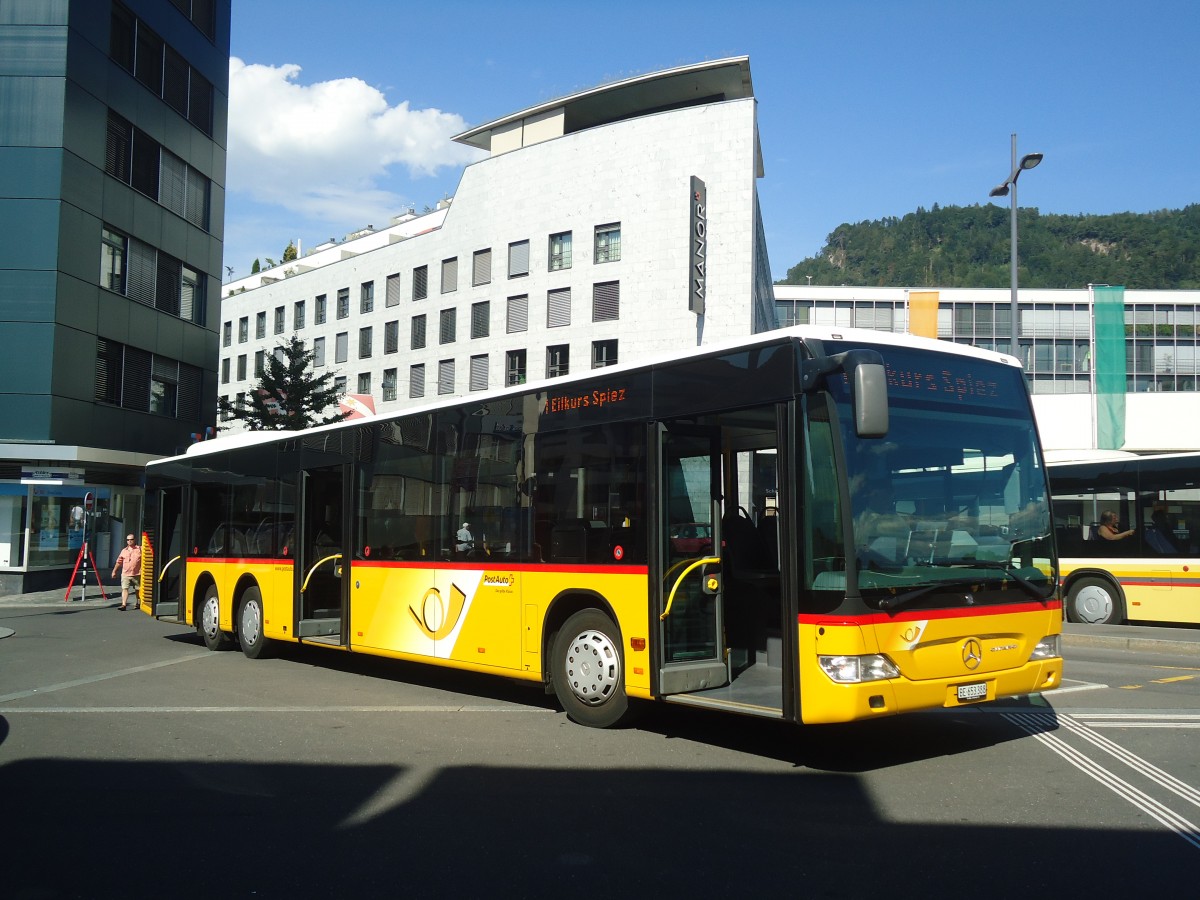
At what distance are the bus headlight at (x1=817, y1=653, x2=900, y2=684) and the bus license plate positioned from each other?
2.42 ft

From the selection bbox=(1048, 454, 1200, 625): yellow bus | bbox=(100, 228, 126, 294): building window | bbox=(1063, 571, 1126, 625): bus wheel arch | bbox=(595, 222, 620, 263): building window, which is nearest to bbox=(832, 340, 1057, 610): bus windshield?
bbox=(1048, 454, 1200, 625): yellow bus

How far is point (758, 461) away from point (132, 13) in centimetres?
2976

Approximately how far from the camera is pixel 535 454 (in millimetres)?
9844

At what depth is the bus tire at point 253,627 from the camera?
572 inches

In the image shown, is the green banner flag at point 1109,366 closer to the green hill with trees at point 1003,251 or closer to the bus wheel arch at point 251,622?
the bus wheel arch at point 251,622

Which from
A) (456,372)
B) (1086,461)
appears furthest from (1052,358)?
(1086,461)

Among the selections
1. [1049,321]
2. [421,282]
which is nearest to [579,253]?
[421,282]

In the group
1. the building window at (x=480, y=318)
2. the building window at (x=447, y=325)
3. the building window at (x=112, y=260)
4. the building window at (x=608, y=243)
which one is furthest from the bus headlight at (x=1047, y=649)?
the building window at (x=447, y=325)

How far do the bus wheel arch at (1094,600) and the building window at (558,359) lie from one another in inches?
1140

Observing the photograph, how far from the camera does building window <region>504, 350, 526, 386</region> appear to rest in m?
48.0

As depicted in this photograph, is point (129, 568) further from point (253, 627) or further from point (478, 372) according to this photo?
point (478, 372)

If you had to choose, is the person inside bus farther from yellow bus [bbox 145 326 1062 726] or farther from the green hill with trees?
the green hill with trees

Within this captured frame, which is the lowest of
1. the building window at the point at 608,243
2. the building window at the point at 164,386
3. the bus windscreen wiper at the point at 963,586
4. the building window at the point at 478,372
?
the bus windscreen wiper at the point at 963,586

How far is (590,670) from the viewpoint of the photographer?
29.7ft
